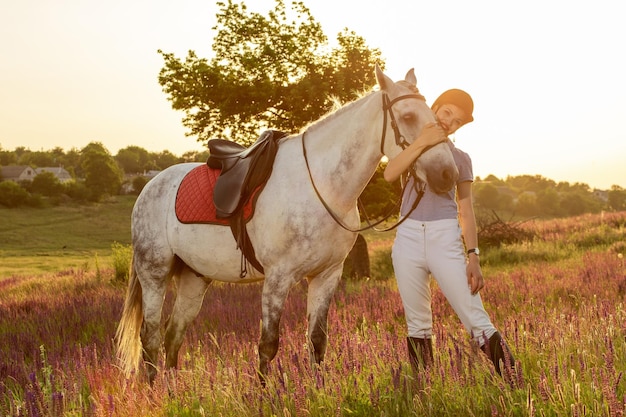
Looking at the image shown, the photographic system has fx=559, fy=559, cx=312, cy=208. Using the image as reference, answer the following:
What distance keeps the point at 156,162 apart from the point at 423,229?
475 feet

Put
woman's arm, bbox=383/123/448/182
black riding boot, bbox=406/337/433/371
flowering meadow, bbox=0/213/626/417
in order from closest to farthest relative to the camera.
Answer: flowering meadow, bbox=0/213/626/417, woman's arm, bbox=383/123/448/182, black riding boot, bbox=406/337/433/371

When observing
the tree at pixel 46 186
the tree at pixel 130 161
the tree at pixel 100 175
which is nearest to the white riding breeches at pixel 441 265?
the tree at pixel 46 186

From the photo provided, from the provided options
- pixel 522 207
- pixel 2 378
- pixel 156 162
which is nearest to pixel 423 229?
pixel 2 378

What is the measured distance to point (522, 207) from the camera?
75.9 m

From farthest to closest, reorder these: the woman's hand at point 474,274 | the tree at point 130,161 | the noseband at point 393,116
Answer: the tree at point 130,161
the noseband at point 393,116
the woman's hand at point 474,274

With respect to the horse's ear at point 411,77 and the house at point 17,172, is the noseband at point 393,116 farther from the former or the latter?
the house at point 17,172

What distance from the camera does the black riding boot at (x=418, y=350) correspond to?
3752 mm

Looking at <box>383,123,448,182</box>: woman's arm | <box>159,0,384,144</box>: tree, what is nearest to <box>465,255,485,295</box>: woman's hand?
<box>383,123,448,182</box>: woman's arm

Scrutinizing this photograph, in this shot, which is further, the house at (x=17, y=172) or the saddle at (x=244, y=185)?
the house at (x=17, y=172)

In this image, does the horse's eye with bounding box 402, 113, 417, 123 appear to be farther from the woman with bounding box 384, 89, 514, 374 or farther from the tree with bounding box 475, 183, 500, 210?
the tree with bounding box 475, 183, 500, 210

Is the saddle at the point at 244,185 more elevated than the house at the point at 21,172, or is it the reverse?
the house at the point at 21,172

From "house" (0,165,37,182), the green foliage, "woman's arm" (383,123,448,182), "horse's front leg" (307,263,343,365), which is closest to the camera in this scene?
"woman's arm" (383,123,448,182)

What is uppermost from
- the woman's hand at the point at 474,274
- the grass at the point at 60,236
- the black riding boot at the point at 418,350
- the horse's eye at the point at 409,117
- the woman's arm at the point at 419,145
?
the horse's eye at the point at 409,117

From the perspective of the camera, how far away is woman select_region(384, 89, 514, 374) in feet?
11.6
